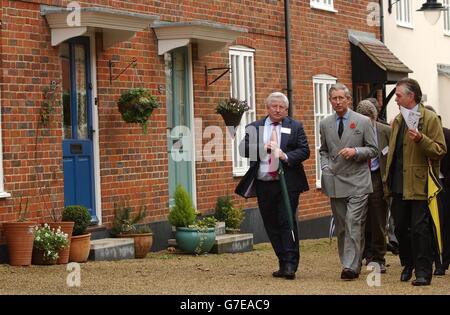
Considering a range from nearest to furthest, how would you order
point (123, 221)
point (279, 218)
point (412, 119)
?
point (412, 119), point (279, 218), point (123, 221)

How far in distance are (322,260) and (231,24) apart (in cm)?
468

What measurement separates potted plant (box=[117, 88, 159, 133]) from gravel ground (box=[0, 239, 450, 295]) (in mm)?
1801

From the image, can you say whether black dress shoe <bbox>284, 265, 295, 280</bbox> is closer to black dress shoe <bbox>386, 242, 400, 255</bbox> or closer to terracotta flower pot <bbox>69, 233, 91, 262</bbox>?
terracotta flower pot <bbox>69, 233, 91, 262</bbox>

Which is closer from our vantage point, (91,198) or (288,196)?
(288,196)

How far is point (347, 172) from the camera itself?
12375 millimetres

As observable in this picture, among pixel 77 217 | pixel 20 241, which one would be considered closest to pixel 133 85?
pixel 77 217

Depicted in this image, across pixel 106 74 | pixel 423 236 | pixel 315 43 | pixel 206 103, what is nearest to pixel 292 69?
pixel 315 43

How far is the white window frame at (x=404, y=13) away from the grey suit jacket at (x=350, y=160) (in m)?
13.3

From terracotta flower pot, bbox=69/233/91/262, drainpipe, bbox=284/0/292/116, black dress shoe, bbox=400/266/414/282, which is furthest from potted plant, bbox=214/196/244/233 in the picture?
black dress shoe, bbox=400/266/414/282

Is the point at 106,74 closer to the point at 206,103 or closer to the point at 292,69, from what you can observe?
the point at 206,103

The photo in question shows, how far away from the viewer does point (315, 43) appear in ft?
69.9

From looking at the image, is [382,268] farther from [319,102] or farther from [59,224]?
[319,102]

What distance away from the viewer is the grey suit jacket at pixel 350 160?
12328mm

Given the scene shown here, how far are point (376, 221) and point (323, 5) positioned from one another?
8922mm
